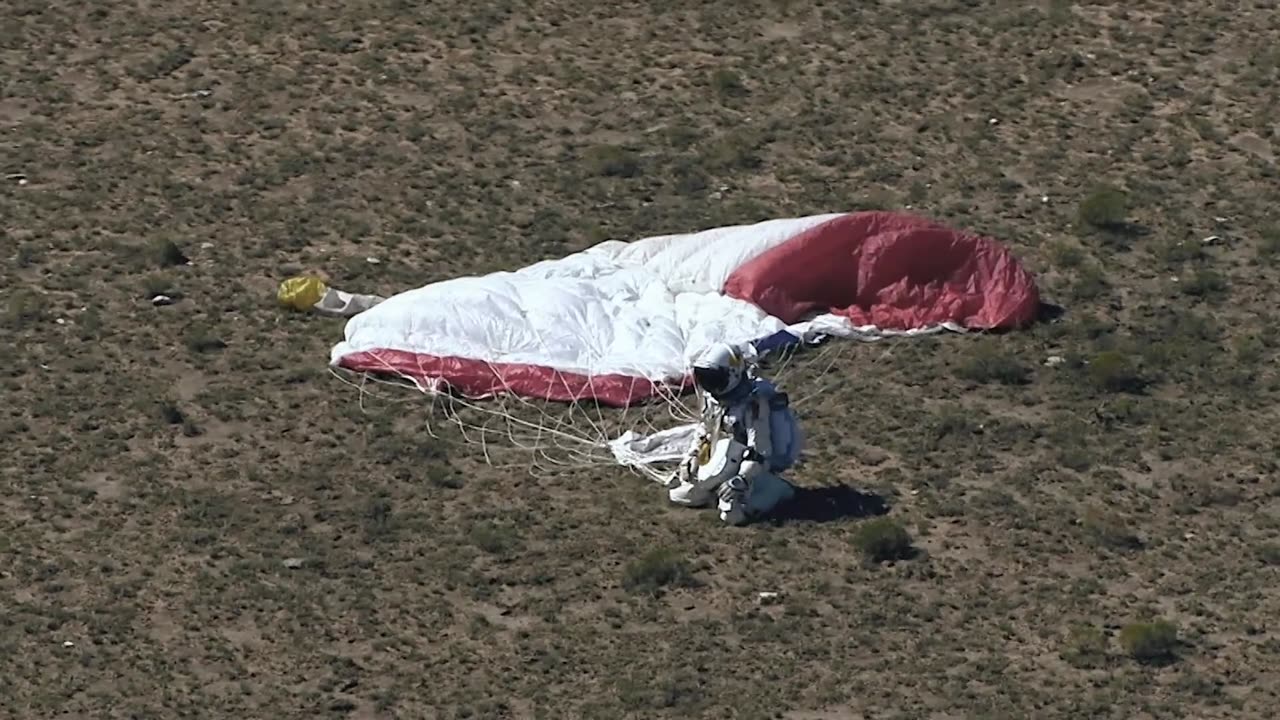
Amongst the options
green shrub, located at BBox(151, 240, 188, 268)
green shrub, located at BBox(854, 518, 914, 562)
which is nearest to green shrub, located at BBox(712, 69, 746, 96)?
green shrub, located at BBox(151, 240, 188, 268)

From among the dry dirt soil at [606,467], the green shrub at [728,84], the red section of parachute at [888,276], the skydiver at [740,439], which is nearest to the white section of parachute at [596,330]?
the red section of parachute at [888,276]

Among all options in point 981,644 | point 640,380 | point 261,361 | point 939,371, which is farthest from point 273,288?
point 981,644

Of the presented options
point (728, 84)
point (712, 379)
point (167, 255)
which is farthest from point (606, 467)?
point (728, 84)

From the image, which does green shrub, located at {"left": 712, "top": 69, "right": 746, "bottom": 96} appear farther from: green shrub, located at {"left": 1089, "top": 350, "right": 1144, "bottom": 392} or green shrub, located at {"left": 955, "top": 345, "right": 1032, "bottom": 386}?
green shrub, located at {"left": 1089, "top": 350, "right": 1144, "bottom": 392}

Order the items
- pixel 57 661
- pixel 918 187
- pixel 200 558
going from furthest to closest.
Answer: pixel 918 187 < pixel 200 558 < pixel 57 661

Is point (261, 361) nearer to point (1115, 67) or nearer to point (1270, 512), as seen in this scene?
point (1270, 512)

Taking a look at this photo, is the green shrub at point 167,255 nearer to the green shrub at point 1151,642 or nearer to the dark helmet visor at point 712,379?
the dark helmet visor at point 712,379
